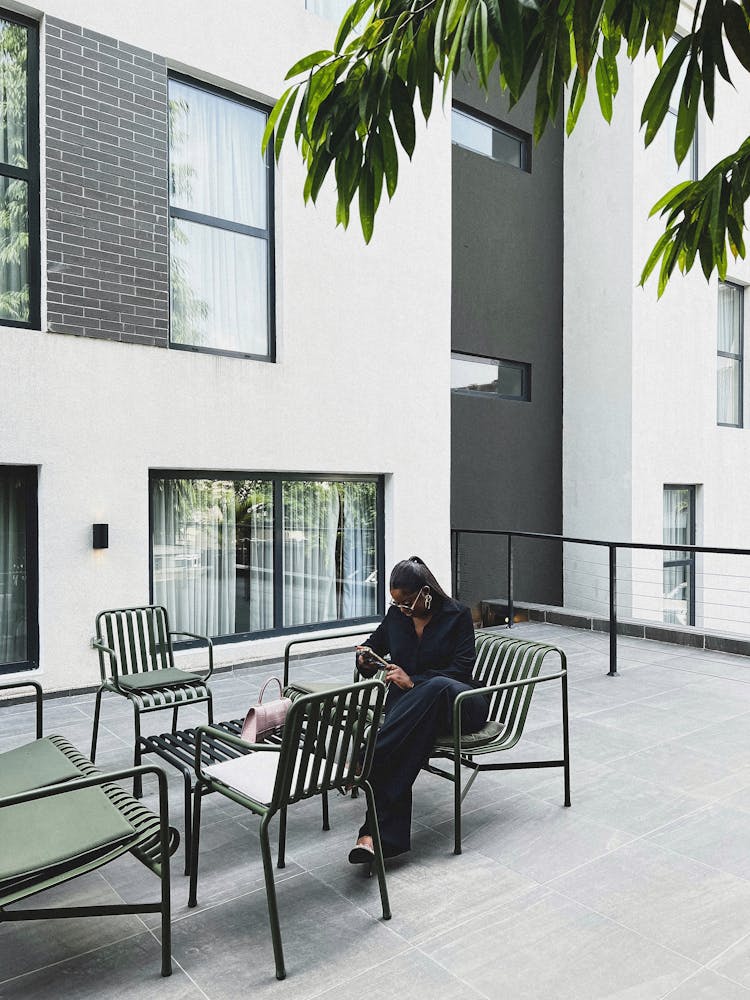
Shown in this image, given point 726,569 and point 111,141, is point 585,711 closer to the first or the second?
point 111,141

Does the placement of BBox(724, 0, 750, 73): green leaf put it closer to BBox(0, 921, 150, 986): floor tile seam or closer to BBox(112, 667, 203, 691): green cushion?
BBox(0, 921, 150, 986): floor tile seam

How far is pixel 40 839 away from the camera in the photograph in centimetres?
233

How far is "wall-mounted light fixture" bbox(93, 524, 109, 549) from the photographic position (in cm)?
596

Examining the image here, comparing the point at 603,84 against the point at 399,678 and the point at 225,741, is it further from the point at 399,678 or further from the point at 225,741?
the point at 399,678

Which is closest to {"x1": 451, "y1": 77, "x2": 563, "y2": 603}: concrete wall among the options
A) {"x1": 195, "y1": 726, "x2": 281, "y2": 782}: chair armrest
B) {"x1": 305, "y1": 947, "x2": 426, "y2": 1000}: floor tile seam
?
{"x1": 195, "y1": 726, "x2": 281, "y2": 782}: chair armrest

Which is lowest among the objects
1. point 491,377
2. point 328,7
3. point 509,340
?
point 491,377

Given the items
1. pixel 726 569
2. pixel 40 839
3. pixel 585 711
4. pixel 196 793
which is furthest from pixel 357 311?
pixel 726 569

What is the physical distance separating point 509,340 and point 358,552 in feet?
12.1

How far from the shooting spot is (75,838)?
2.33 meters

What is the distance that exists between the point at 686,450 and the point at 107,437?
7.92m

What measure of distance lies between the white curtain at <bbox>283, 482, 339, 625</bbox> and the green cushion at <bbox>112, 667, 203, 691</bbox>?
272 cm

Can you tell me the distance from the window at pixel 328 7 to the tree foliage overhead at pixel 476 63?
22.8ft

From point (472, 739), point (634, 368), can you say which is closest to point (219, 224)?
point (472, 739)

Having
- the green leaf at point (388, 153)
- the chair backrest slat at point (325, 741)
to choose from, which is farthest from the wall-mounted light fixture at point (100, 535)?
the green leaf at point (388, 153)
